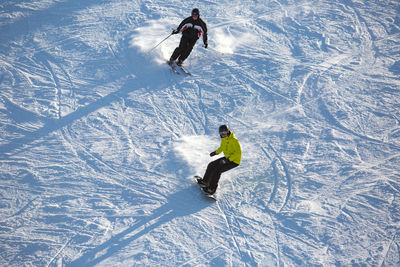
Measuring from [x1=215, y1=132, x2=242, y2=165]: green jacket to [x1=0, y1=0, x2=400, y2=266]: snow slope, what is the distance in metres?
0.92

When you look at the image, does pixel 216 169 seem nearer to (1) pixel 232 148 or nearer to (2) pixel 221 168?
(2) pixel 221 168

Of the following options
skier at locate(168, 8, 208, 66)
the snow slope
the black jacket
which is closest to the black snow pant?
skier at locate(168, 8, 208, 66)

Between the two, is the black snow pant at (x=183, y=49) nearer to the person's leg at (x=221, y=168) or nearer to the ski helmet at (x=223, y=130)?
the ski helmet at (x=223, y=130)

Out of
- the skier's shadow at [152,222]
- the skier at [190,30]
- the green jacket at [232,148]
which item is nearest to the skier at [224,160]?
the green jacket at [232,148]

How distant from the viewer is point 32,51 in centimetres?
909

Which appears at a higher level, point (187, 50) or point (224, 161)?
point (187, 50)

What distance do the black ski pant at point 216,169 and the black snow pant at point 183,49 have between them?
3.50 m

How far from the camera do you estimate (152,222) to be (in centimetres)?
611

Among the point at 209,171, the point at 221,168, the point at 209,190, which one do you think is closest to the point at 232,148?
the point at 221,168

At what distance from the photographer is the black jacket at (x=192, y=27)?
834 cm

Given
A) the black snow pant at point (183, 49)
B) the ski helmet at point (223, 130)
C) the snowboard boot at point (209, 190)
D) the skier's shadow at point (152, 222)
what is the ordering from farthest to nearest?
1. the black snow pant at point (183, 49)
2. the snowboard boot at point (209, 190)
3. the ski helmet at point (223, 130)
4. the skier's shadow at point (152, 222)

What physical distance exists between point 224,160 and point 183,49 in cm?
360

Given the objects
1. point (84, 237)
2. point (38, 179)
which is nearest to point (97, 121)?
point (38, 179)

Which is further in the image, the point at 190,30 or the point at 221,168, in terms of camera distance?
the point at 190,30
